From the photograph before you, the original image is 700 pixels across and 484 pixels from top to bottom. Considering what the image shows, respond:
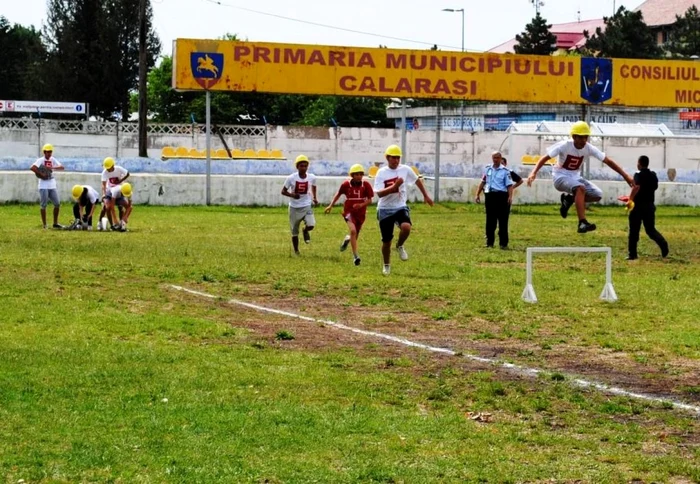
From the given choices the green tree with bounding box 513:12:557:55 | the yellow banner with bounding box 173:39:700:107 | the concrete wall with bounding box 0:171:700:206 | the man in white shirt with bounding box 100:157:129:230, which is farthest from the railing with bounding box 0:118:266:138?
the green tree with bounding box 513:12:557:55

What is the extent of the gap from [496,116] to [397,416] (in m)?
72.8

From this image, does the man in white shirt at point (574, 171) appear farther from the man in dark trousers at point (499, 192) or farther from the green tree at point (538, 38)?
the green tree at point (538, 38)

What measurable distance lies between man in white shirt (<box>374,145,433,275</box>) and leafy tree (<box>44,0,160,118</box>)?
72105 millimetres

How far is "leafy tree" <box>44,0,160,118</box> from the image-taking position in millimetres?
87688

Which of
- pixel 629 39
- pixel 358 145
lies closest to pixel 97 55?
pixel 358 145

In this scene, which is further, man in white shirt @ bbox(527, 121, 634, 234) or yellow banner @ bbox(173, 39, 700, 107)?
yellow banner @ bbox(173, 39, 700, 107)

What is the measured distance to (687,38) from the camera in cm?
9869

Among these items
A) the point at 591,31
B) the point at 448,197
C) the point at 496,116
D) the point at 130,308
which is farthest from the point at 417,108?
the point at 130,308

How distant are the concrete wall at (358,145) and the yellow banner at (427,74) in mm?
13993

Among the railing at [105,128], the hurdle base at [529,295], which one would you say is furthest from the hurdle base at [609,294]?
the railing at [105,128]

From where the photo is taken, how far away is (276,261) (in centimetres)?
A: 1950

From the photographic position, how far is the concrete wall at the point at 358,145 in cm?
5747

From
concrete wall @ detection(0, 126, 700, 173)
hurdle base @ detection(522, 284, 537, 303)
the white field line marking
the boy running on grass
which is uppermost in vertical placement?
concrete wall @ detection(0, 126, 700, 173)

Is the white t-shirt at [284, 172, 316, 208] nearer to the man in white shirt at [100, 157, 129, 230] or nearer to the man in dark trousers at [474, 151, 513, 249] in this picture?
the man in dark trousers at [474, 151, 513, 249]
